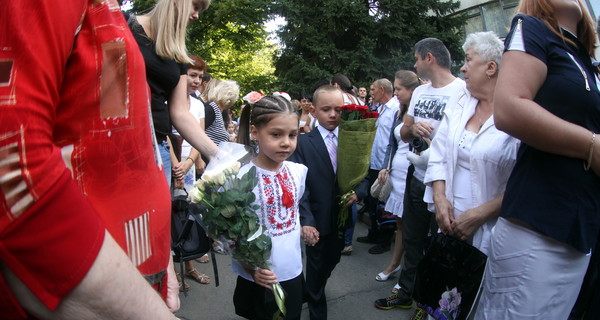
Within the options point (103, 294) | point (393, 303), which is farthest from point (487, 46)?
point (103, 294)

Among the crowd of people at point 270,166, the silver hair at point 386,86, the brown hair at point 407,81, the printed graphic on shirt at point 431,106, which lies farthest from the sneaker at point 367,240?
the printed graphic on shirt at point 431,106

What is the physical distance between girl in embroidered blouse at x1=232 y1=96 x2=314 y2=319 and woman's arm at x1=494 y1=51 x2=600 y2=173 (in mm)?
1416

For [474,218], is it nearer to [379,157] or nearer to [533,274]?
[533,274]

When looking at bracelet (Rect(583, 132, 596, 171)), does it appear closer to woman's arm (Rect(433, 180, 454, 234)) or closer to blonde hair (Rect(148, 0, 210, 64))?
woman's arm (Rect(433, 180, 454, 234))

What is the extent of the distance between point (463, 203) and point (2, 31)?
2.51 metres

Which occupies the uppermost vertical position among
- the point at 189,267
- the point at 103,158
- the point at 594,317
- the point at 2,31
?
the point at 2,31

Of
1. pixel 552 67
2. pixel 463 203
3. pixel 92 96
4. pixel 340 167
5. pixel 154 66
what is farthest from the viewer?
pixel 340 167

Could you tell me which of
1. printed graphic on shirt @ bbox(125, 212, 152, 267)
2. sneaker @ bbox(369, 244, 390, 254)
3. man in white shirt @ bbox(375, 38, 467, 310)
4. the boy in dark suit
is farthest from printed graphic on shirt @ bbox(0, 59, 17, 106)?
sneaker @ bbox(369, 244, 390, 254)

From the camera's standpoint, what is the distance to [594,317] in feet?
7.52

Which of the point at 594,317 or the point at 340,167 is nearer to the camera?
the point at 594,317

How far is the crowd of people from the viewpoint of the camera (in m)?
0.65

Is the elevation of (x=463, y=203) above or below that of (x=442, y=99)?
below

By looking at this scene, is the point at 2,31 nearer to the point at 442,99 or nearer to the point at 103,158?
the point at 103,158

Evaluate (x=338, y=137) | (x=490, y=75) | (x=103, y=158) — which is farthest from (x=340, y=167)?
(x=103, y=158)
